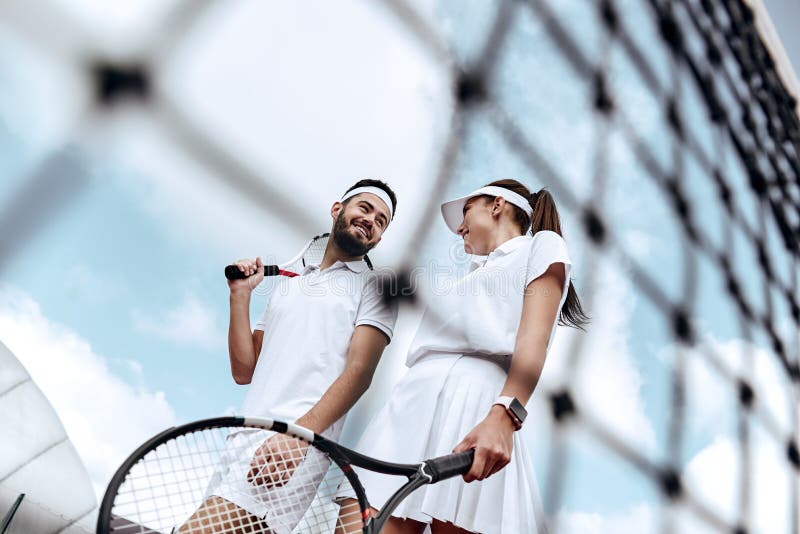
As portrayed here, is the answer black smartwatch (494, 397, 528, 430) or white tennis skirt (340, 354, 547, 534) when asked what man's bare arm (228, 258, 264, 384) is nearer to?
white tennis skirt (340, 354, 547, 534)

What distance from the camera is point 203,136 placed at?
0.82 m

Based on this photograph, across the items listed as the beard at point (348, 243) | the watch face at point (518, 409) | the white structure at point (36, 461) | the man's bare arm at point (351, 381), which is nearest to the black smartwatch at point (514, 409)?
the watch face at point (518, 409)

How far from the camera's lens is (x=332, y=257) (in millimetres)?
852

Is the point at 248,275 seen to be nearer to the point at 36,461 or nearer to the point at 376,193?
the point at 376,193

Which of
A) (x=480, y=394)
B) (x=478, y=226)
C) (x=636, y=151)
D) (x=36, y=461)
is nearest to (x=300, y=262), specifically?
(x=478, y=226)

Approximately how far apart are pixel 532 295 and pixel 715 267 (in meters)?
2.17

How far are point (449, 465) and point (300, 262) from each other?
44 centimetres

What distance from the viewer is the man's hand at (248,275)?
79 cm

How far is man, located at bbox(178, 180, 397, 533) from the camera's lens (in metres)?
0.61

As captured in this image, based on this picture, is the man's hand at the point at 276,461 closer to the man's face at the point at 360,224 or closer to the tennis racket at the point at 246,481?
the tennis racket at the point at 246,481

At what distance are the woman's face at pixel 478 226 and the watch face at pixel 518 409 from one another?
0.24 metres

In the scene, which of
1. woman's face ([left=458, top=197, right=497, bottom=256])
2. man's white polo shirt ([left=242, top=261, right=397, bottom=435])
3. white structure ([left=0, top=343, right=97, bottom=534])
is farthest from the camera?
white structure ([left=0, top=343, right=97, bottom=534])

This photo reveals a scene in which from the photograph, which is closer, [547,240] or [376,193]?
[547,240]

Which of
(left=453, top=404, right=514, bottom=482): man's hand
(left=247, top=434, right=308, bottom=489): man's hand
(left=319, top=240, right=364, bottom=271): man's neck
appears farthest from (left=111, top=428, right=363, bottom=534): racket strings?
(left=319, top=240, right=364, bottom=271): man's neck
